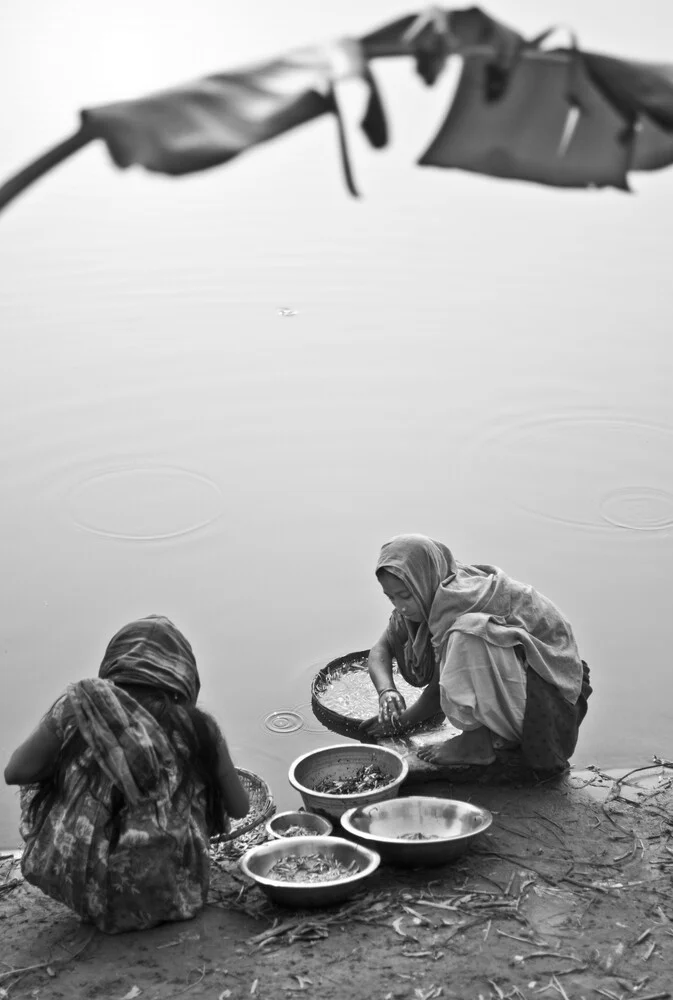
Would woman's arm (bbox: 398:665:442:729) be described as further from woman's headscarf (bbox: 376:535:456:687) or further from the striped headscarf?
the striped headscarf

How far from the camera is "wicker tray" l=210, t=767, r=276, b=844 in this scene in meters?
3.24

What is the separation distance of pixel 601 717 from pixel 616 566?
1.20m

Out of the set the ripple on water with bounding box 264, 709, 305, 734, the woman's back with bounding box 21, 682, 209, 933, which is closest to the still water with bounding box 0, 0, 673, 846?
the ripple on water with bounding box 264, 709, 305, 734

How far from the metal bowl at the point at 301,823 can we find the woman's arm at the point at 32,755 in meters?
0.76

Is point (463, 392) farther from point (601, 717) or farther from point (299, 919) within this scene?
point (299, 919)

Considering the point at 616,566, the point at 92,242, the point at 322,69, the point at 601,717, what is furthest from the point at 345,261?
the point at 322,69

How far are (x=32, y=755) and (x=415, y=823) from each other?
1.08 meters

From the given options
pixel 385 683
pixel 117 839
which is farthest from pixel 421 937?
pixel 385 683

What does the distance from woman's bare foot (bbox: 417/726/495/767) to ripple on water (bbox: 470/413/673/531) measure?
8.41 feet

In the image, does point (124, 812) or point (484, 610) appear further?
point (484, 610)

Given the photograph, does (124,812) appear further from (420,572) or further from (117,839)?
(420,572)

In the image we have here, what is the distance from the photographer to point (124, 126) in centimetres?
219

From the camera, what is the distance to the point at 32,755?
267cm

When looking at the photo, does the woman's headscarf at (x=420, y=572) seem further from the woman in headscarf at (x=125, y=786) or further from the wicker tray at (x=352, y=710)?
the woman in headscarf at (x=125, y=786)
